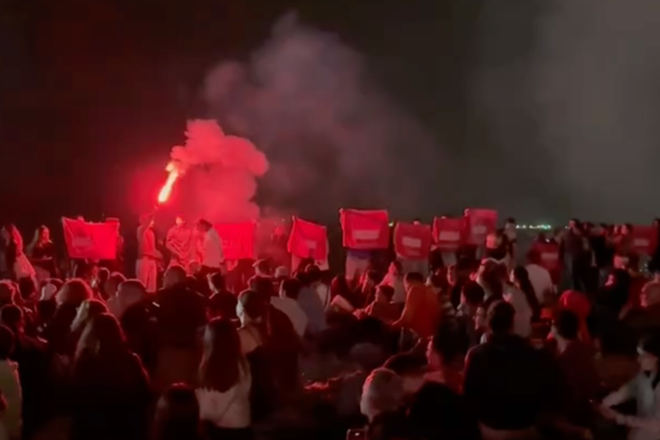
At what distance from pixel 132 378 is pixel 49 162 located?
18022 mm

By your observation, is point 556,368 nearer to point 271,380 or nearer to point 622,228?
point 271,380

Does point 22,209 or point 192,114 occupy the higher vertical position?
point 192,114

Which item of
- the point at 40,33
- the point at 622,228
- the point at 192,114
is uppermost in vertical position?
the point at 40,33

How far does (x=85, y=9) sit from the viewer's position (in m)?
23.9

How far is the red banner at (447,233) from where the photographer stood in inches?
661

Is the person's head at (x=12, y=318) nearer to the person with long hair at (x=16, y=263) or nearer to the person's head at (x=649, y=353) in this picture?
the person's head at (x=649, y=353)

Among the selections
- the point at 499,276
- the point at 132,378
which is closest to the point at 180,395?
the point at 132,378

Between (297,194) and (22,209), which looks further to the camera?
(297,194)

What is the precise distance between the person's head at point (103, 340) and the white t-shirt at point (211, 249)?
9121mm

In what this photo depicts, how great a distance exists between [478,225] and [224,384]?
1163 cm

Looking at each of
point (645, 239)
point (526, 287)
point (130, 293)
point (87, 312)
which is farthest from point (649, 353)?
point (645, 239)

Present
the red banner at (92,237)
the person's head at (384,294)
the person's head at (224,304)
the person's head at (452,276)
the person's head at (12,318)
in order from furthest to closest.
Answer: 1. the red banner at (92,237)
2. the person's head at (452,276)
3. the person's head at (384,294)
4. the person's head at (224,304)
5. the person's head at (12,318)

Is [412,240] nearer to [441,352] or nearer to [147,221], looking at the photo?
[147,221]

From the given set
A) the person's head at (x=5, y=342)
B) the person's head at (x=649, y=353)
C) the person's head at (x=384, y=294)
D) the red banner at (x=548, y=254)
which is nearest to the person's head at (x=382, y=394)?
the person's head at (x=649, y=353)
